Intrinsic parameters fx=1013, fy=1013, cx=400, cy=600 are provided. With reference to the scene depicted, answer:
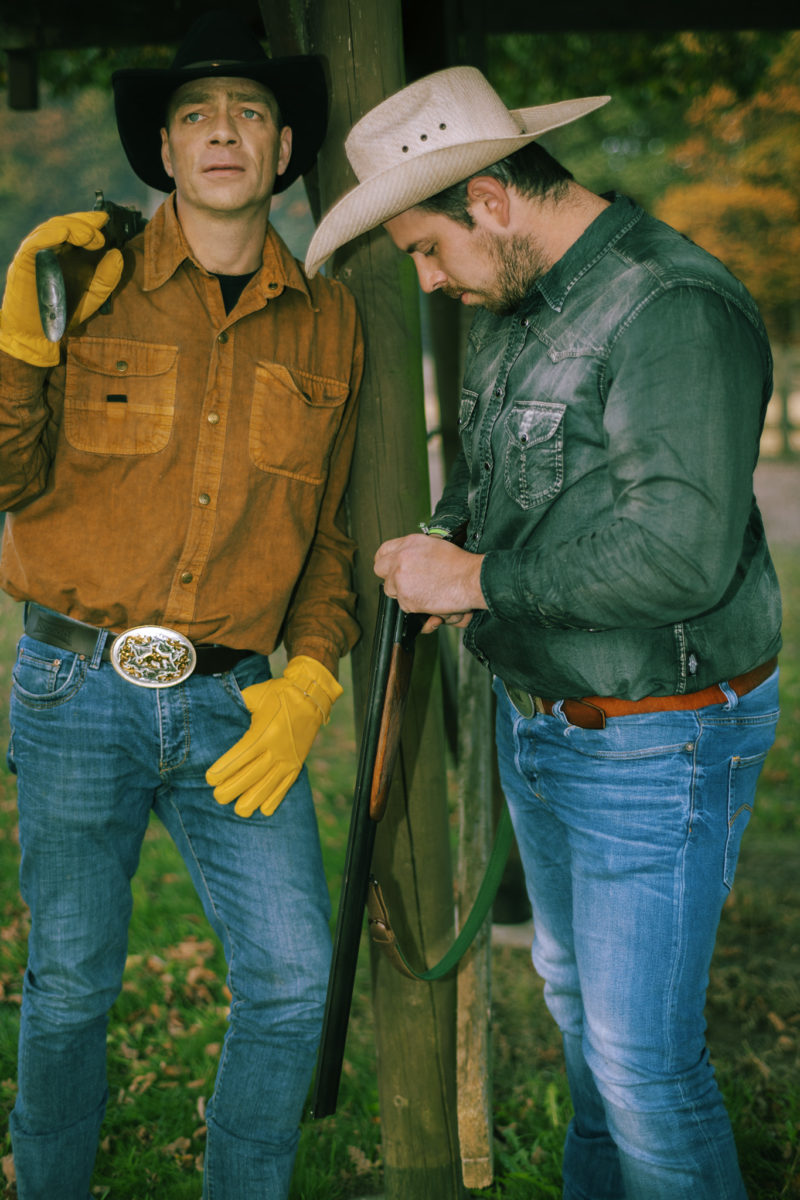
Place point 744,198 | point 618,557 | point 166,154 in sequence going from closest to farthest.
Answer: point 618,557
point 166,154
point 744,198

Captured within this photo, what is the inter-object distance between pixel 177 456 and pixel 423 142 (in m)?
0.86

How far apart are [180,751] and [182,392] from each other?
0.82 m

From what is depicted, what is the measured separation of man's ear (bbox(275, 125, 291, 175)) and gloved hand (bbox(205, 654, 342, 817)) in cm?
119

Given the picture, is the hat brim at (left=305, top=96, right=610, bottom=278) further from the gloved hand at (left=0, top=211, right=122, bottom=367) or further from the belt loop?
the belt loop

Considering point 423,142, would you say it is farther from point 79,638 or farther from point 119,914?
point 119,914

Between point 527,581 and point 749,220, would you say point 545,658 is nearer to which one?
point 527,581

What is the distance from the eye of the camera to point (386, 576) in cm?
212

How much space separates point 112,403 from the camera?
229 cm

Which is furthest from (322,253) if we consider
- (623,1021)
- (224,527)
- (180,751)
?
(623,1021)

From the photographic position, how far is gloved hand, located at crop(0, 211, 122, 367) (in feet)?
6.59

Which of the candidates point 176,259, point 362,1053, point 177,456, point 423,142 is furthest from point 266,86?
point 362,1053

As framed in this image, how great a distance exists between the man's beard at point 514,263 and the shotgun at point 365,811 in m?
0.68

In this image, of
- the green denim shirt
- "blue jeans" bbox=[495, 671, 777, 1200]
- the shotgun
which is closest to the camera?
the green denim shirt

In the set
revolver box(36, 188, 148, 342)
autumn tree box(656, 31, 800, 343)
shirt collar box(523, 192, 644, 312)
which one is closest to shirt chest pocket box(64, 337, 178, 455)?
revolver box(36, 188, 148, 342)
